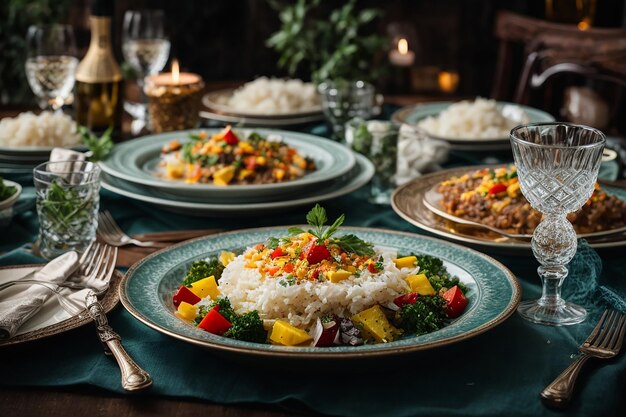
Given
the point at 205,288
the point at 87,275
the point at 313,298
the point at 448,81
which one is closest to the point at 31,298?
the point at 87,275

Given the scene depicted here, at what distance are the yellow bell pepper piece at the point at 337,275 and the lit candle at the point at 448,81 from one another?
5.50 metres

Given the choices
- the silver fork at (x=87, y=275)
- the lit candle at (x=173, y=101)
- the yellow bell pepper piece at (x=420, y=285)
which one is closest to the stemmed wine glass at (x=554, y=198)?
the yellow bell pepper piece at (x=420, y=285)

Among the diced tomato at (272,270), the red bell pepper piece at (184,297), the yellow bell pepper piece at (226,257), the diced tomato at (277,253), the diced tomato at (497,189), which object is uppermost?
the diced tomato at (497,189)

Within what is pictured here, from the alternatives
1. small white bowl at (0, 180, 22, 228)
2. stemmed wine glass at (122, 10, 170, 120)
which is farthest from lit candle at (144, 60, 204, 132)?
small white bowl at (0, 180, 22, 228)

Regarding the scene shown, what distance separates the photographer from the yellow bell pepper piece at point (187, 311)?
1.75 m

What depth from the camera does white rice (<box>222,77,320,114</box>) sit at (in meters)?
3.73

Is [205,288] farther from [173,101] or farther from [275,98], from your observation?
[275,98]

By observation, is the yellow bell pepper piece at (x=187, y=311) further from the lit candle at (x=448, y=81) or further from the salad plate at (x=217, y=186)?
the lit candle at (x=448, y=81)

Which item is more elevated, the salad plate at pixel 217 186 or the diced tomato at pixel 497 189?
the diced tomato at pixel 497 189

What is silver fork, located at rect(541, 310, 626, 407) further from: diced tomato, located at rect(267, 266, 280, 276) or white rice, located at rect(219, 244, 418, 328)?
diced tomato, located at rect(267, 266, 280, 276)

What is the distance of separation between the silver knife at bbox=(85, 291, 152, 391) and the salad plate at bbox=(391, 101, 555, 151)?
5.46 ft

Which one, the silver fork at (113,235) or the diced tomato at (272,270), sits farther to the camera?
the silver fork at (113,235)

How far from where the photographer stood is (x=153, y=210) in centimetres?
267

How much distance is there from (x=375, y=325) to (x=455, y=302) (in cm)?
23
